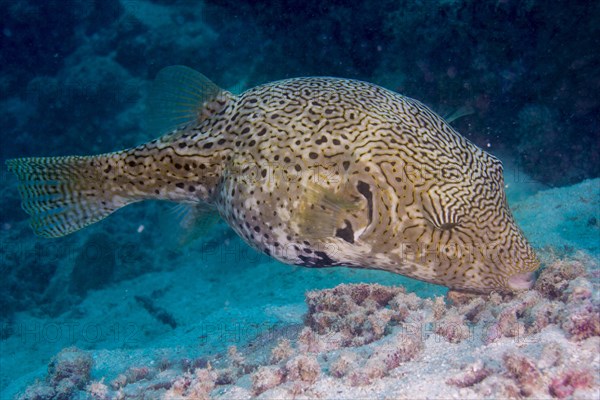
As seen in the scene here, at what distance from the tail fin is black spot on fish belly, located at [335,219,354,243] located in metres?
2.19

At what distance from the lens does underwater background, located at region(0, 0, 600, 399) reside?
286cm

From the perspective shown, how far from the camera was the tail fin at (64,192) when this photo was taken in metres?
4.16

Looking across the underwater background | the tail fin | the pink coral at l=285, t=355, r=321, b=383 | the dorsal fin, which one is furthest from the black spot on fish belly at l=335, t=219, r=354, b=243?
the tail fin

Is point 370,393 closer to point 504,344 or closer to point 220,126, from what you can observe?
point 504,344

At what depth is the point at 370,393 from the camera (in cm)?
236

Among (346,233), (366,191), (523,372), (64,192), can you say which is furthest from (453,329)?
(64,192)

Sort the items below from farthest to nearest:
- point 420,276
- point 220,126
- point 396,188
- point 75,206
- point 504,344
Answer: point 75,206 → point 220,126 → point 420,276 → point 396,188 → point 504,344

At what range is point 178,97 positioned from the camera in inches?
160

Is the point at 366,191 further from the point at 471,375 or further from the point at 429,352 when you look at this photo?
the point at 471,375

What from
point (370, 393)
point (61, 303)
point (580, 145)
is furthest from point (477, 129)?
point (61, 303)

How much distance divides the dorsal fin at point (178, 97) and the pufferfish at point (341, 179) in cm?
1

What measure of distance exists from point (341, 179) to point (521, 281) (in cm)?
156

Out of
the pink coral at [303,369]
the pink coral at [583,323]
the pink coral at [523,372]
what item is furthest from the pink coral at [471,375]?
the pink coral at [303,369]

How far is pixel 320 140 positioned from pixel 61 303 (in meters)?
10.7
